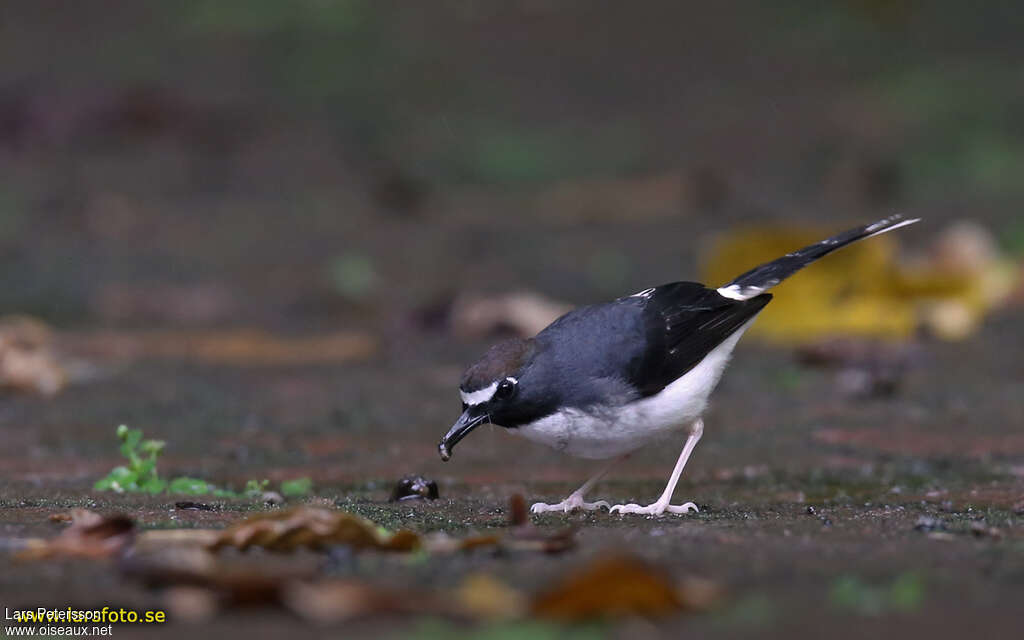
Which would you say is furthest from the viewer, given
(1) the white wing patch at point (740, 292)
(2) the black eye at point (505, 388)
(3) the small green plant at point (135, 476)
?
(1) the white wing patch at point (740, 292)

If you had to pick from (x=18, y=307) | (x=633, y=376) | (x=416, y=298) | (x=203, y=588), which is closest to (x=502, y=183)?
(x=416, y=298)

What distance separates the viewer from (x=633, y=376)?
523cm

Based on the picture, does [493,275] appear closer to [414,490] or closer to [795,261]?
[795,261]

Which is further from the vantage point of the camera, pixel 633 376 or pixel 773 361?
pixel 773 361

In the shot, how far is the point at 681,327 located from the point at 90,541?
2.51m

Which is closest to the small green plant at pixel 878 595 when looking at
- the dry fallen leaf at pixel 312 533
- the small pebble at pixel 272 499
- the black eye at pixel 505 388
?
the dry fallen leaf at pixel 312 533

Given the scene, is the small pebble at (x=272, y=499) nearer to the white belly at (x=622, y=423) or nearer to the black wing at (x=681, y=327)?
the white belly at (x=622, y=423)

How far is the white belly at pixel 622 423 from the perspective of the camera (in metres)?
5.15

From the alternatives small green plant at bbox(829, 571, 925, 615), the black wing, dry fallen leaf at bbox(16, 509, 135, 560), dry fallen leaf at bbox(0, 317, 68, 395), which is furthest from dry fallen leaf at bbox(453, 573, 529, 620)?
dry fallen leaf at bbox(0, 317, 68, 395)

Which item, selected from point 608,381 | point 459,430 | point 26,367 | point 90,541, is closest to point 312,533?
point 90,541

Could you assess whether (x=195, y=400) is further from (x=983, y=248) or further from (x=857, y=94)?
(x=857, y=94)

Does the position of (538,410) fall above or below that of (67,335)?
below

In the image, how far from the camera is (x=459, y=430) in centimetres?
511

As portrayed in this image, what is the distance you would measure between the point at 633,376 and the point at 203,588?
2262mm
